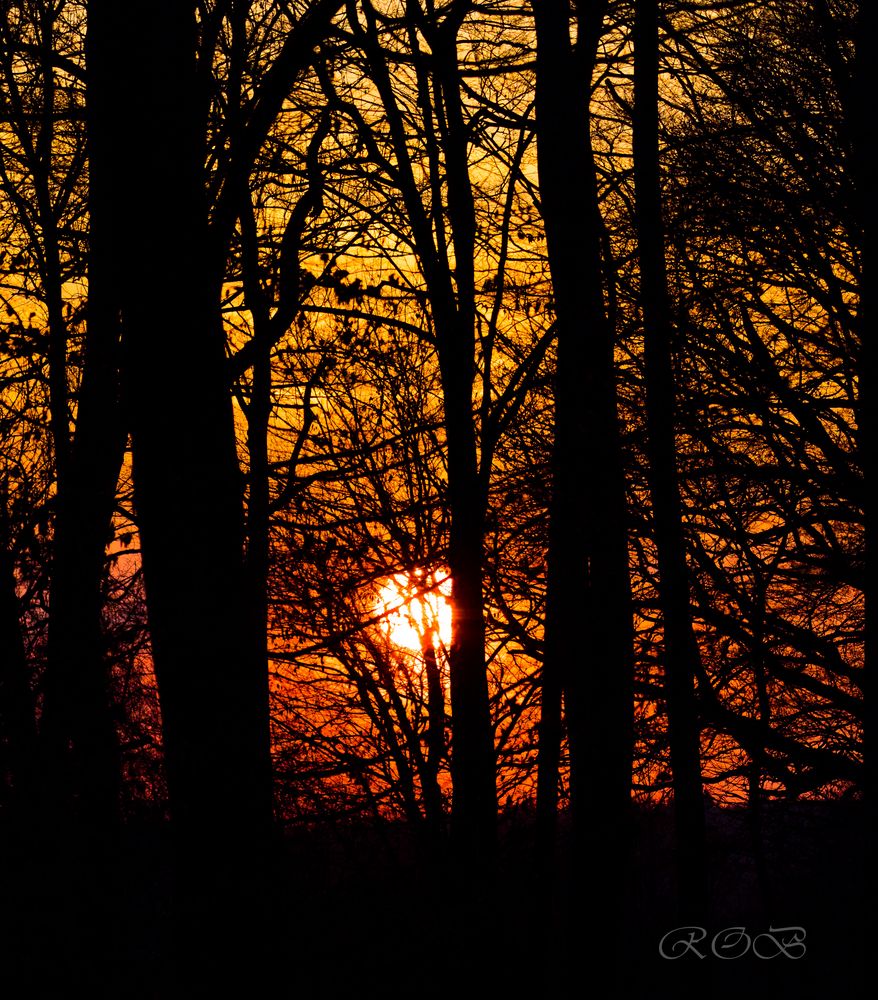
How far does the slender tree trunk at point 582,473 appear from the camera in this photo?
738 cm

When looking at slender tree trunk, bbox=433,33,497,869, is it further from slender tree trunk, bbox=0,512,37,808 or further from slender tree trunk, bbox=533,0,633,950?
slender tree trunk, bbox=0,512,37,808

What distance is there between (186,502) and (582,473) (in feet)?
14.7

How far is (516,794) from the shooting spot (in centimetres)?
1620

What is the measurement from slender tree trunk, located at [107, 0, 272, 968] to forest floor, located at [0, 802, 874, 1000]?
381 mm

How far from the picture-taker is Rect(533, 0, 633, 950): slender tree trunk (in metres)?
7.38

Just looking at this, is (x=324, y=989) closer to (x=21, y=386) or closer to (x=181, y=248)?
(x=21, y=386)

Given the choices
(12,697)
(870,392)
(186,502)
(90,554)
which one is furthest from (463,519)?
(186,502)

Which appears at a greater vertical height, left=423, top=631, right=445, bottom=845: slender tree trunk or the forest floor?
left=423, top=631, right=445, bottom=845: slender tree trunk

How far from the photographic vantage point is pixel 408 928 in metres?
12.3

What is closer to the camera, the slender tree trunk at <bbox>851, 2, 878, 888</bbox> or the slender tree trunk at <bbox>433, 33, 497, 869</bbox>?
the slender tree trunk at <bbox>851, 2, 878, 888</bbox>

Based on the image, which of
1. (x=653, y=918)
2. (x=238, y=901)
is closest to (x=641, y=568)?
(x=238, y=901)

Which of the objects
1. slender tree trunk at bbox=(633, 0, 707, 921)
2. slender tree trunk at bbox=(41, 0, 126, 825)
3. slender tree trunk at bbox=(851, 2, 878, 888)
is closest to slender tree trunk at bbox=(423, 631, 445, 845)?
slender tree trunk at bbox=(633, 0, 707, 921)

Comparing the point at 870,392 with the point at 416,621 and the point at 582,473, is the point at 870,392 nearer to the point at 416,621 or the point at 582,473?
the point at 582,473

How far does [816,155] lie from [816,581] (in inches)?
195
